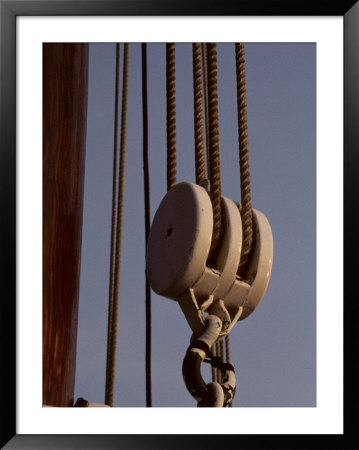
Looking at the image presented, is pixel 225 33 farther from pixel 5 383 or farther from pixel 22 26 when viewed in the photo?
pixel 5 383

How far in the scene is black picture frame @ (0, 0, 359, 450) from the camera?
150 centimetres

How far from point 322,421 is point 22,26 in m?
0.59

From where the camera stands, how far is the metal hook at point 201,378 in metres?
1.58

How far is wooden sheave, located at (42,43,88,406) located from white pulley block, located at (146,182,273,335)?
0.14 metres

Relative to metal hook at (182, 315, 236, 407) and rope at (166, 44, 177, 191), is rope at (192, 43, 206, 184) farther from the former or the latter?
metal hook at (182, 315, 236, 407)

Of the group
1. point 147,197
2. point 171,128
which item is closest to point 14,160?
point 171,128

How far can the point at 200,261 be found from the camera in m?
1.63

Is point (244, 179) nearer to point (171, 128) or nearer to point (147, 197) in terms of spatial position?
point (171, 128)

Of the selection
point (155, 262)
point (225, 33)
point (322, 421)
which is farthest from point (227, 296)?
point (225, 33)

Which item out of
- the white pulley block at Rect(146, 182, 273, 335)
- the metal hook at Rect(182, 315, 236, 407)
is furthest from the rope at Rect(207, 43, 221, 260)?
the metal hook at Rect(182, 315, 236, 407)

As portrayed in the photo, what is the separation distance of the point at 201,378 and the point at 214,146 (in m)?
0.32

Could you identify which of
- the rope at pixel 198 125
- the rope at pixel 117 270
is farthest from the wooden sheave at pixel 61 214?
the rope at pixel 198 125

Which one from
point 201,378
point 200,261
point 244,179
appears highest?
point 244,179

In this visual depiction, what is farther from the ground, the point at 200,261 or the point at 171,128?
the point at 171,128
